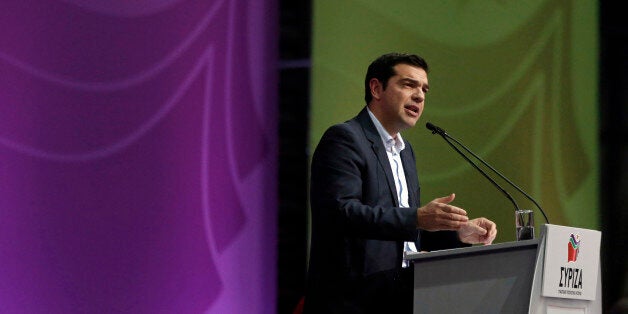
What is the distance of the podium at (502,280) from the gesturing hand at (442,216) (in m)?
0.08

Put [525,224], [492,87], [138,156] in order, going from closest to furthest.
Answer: [525,224], [138,156], [492,87]

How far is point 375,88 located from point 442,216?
0.86 meters

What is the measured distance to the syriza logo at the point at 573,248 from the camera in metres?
2.47

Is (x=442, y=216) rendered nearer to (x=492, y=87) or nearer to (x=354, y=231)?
(x=354, y=231)

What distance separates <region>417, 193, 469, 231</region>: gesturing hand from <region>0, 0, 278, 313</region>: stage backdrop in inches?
50.6

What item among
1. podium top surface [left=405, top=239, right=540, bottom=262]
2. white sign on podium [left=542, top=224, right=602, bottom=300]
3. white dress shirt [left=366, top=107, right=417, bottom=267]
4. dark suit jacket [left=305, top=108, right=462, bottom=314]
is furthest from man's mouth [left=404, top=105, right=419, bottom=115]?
white sign on podium [left=542, top=224, right=602, bottom=300]

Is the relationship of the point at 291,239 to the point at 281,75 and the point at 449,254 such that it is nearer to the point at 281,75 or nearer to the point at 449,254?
the point at 281,75

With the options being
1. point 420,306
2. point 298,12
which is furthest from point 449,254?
point 298,12

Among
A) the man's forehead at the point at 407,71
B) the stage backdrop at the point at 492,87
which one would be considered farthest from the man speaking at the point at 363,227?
the stage backdrop at the point at 492,87

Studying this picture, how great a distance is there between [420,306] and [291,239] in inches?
55.0

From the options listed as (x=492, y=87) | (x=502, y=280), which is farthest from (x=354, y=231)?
(x=492, y=87)

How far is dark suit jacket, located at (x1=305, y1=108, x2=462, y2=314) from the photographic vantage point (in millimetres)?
2719

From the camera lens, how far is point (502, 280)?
8.12ft

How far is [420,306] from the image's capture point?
260cm
